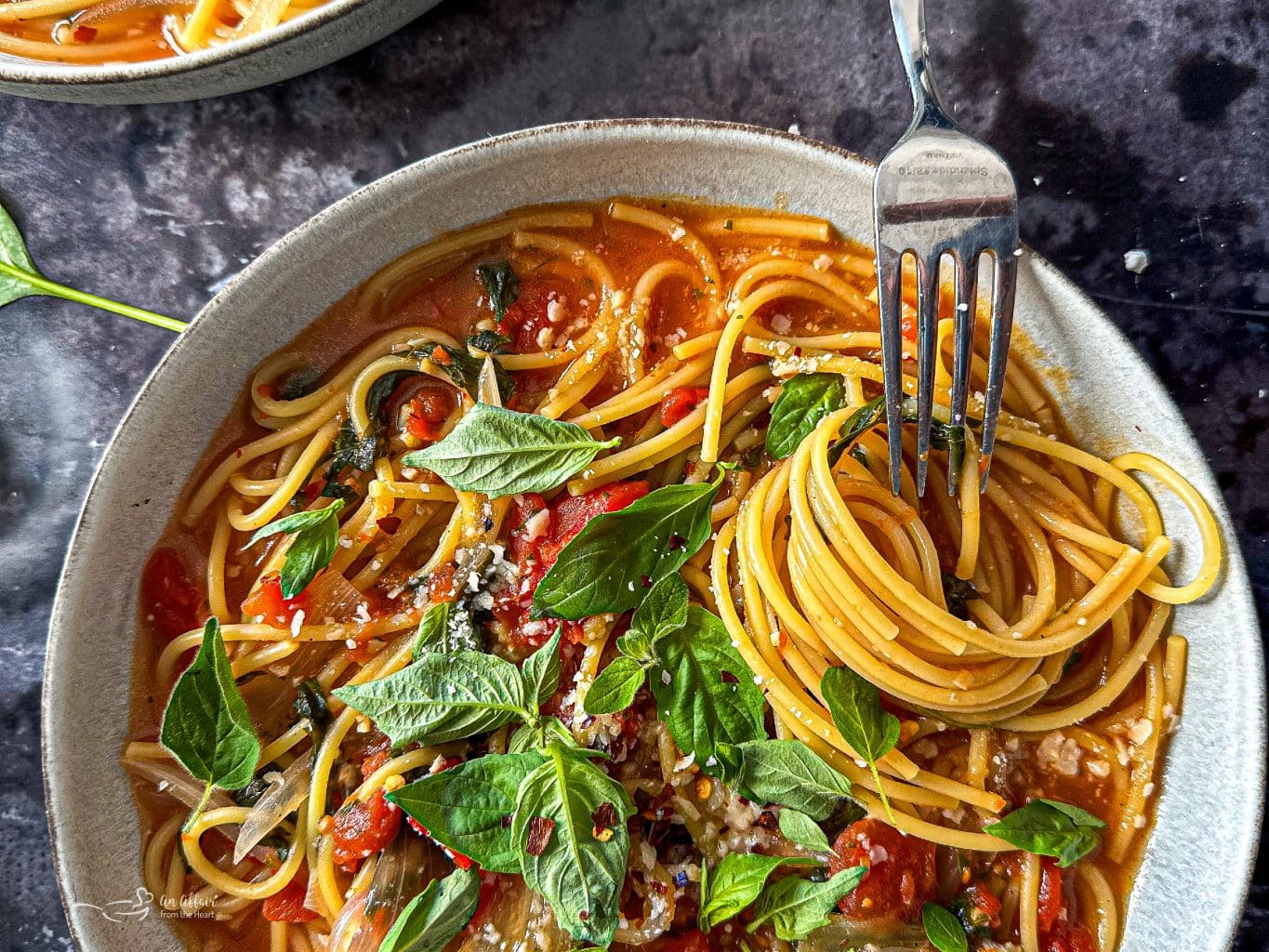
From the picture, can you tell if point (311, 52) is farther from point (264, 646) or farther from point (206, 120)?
point (264, 646)

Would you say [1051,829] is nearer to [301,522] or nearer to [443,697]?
[443,697]

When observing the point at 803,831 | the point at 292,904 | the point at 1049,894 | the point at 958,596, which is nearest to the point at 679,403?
the point at 958,596

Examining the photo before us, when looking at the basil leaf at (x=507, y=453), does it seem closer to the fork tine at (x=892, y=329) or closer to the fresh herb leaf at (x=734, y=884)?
the fork tine at (x=892, y=329)

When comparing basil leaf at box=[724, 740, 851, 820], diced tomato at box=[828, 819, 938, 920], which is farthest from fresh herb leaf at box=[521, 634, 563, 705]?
diced tomato at box=[828, 819, 938, 920]

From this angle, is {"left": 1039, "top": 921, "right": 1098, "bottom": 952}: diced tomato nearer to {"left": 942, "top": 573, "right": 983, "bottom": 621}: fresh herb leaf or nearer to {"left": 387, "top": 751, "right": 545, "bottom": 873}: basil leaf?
{"left": 942, "top": 573, "right": 983, "bottom": 621}: fresh herb leaf

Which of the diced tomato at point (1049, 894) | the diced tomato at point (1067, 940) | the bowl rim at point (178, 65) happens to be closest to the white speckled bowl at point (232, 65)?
the bowl rim at point (178, 65)
